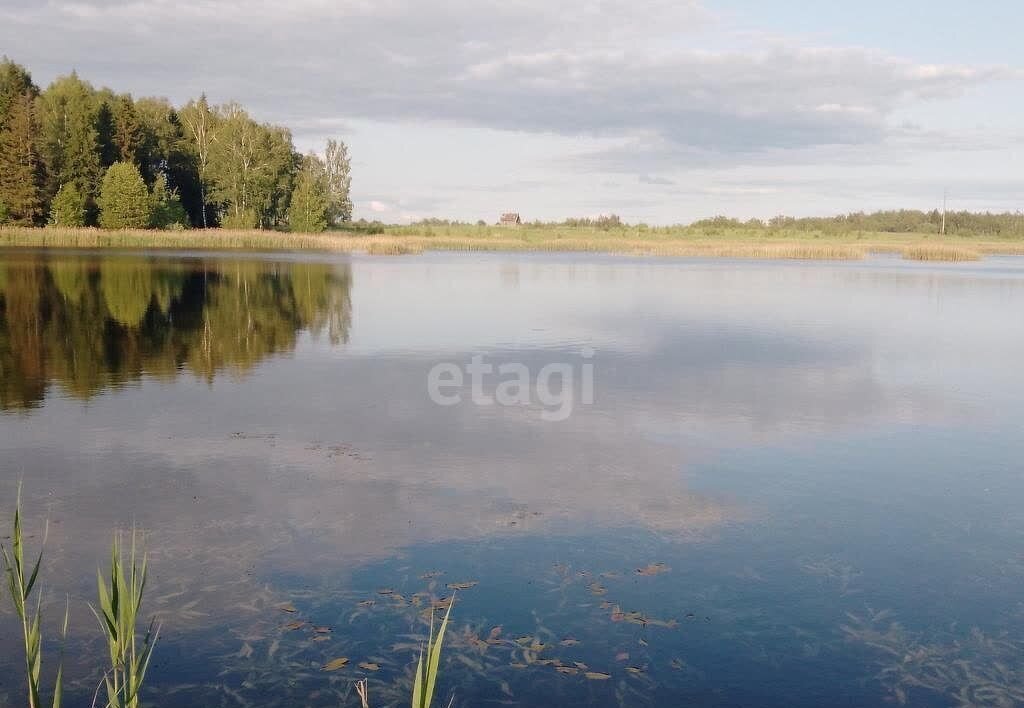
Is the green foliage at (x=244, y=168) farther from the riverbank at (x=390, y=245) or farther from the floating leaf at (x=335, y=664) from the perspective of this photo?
the floating leaf at (x=335, y=664)

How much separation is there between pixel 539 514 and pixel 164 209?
60.0 meters

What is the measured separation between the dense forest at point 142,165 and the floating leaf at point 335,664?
185ft

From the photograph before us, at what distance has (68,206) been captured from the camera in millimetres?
54750

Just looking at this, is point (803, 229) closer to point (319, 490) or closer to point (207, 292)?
point (207, 292)

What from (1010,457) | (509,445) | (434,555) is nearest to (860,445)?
(1010,457)

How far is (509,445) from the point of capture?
28.8 ft

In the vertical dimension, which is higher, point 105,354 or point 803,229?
point 803,229

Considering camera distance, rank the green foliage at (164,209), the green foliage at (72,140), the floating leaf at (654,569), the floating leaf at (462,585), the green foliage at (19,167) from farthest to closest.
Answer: the green foliage at (164,209) < the green foliage at (72,140) < the green foliage at (19,167) < the floating leaf at (654,569) < the floating leaf at (462,585)

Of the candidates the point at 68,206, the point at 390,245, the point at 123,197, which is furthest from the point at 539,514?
the point at 68,206

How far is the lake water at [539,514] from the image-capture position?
4.48 metres

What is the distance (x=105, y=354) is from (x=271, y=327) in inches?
169

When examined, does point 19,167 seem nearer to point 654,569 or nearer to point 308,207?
point 308,207

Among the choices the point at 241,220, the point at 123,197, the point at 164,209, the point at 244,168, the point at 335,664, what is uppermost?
the point at 244,168

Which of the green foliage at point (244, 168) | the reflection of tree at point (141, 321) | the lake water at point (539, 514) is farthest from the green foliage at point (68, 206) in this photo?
the lake water at point (539, 514)
